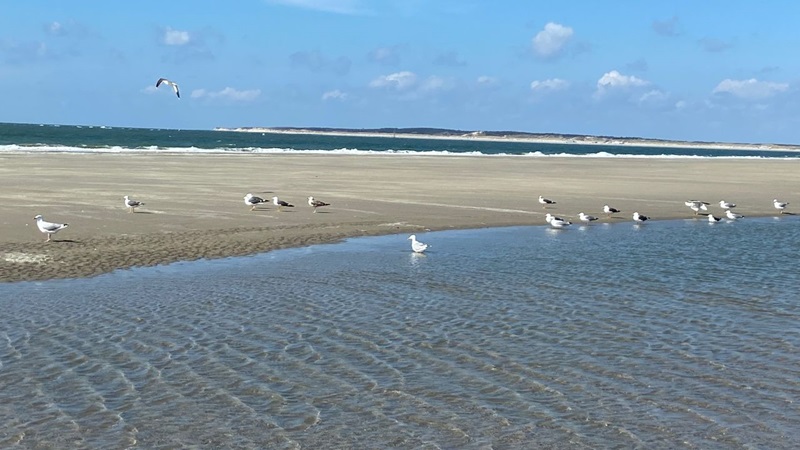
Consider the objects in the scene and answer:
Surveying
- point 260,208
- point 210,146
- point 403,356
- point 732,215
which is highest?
point 732,215

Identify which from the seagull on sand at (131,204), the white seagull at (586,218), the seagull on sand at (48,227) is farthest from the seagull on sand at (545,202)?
the seagull on sand at (48,227)

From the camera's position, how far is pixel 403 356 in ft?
31.5

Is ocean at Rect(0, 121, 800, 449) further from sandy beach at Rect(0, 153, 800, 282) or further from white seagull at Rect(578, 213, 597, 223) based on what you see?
white seagull at Rect(578, 213, 597, 223)

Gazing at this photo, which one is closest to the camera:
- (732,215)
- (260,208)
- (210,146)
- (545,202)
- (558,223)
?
(558,223)

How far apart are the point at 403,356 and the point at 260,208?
49.4 ft

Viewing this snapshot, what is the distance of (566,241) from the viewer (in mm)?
20062

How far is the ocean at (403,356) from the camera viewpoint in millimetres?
7250

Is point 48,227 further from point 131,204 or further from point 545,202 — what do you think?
point 545,202

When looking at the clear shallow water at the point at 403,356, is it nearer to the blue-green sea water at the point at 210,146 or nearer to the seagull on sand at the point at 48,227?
the seagull on sand at the point at 48,227

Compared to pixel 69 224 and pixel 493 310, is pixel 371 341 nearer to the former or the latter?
pixel 493 310

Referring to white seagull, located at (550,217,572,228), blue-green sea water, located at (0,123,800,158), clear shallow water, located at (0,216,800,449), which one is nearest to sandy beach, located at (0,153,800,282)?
white seagull, located at (550,217,572,228)

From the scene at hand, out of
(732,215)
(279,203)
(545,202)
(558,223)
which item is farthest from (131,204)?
(732,215)

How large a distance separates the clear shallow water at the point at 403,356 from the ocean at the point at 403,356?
0.10ft

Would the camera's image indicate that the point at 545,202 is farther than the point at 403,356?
Yes
